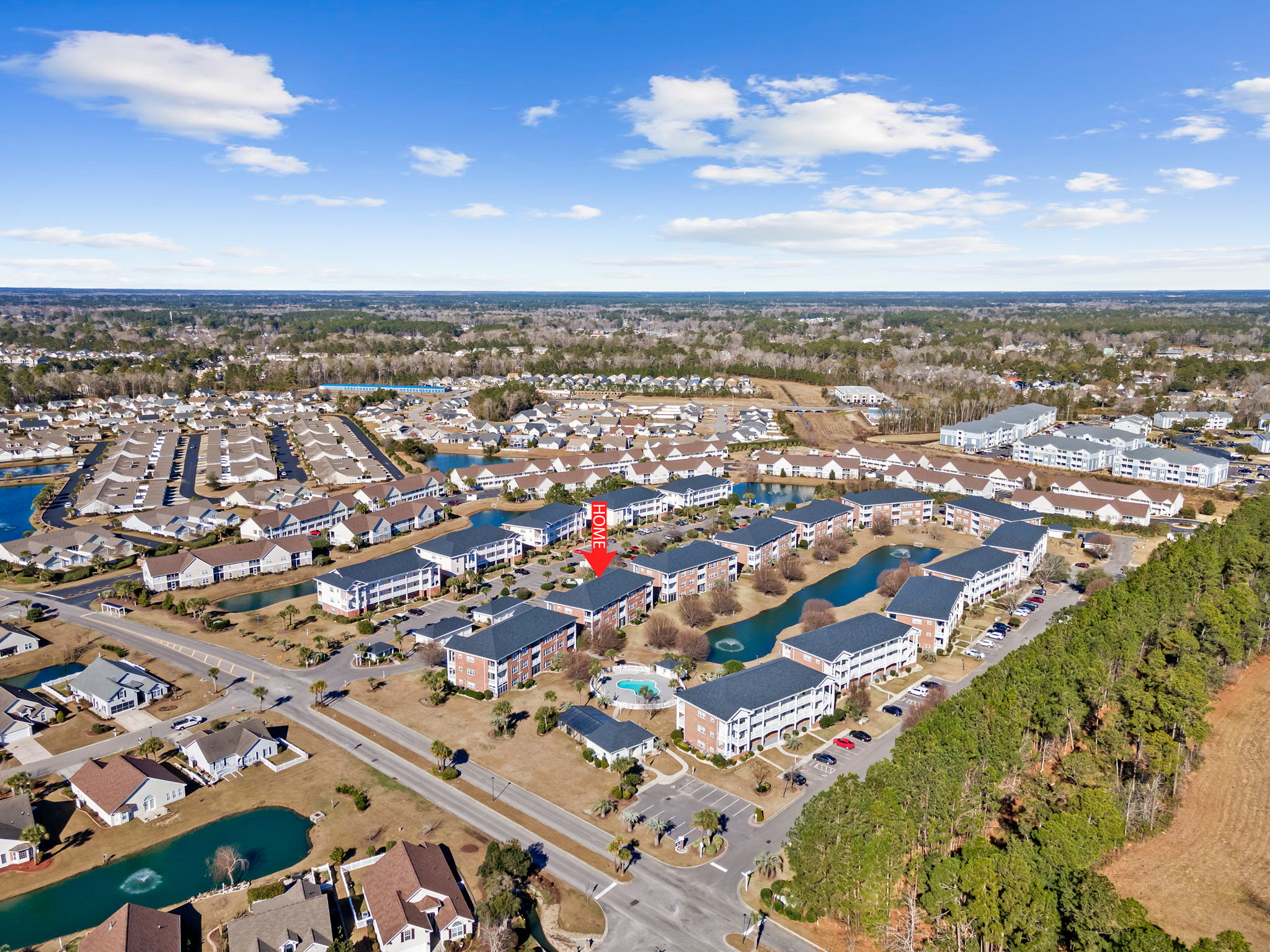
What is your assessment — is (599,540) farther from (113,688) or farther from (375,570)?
(113,688)

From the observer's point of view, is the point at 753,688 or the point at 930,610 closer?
the point at 753,688

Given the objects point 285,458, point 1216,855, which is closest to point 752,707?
point 1216,855

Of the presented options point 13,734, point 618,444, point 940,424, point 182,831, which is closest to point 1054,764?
point 182,831

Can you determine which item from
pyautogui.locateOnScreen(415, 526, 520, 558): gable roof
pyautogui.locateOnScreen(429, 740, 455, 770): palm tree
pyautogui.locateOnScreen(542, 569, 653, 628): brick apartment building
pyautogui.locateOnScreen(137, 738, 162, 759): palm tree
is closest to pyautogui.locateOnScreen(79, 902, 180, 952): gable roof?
pyautogui.locateOnScreen(137, 738, 162, 759): palm tree

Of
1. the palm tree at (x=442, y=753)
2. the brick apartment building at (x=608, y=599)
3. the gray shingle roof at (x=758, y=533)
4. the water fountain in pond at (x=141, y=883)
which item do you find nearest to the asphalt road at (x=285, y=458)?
the brick apartment building at (x=608, y=599)

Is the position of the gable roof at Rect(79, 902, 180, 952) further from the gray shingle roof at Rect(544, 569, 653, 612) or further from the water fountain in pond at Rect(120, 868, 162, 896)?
the gray shingle roof at Rect(544, 569, 653, 612)

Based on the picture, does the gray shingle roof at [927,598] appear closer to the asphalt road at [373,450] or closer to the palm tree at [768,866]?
the palm tree at [768,866]
